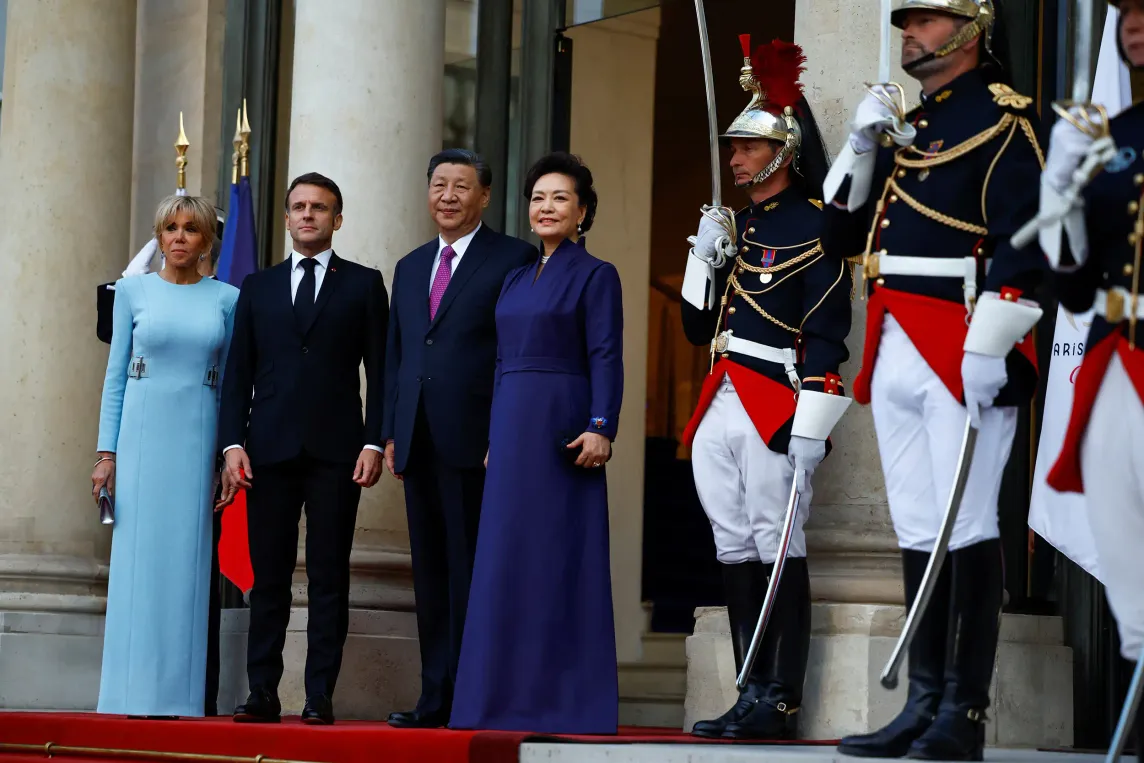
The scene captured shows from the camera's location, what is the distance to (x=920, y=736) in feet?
17.6

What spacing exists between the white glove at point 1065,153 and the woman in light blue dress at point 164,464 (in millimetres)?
3802

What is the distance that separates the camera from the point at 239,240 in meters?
9.47

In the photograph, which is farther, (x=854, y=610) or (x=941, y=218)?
(x=854, y=610)

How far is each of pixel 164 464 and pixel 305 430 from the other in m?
0.68

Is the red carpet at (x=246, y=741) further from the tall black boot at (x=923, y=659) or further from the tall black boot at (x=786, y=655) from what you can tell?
the tall black boot at (x=923, y=659)

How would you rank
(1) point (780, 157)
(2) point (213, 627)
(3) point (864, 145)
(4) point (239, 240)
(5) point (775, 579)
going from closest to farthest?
(3) point (864, 145) → (5) point (775, 579) → (1) point (780, 157) → (2) point (213, 627) → (4) point (239, 240)

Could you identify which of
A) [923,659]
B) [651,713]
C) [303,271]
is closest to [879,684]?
[923,659]

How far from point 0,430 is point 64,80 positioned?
71.3 inches

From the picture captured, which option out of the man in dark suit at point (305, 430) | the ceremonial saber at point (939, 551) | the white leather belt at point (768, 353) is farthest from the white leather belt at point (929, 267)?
the man in dark suit at point (305, 430)

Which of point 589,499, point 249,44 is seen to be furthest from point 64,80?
point 589,499

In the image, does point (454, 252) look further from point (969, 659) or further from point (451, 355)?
point (969, 659)

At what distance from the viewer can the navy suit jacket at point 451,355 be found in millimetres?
6992

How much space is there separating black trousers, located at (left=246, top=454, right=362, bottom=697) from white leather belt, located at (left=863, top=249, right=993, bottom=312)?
2.41 meters

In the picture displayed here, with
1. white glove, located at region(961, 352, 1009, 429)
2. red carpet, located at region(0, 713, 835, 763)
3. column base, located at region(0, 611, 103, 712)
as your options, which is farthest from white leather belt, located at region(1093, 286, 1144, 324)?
column base, located at region(0, 611, 103, 712)
